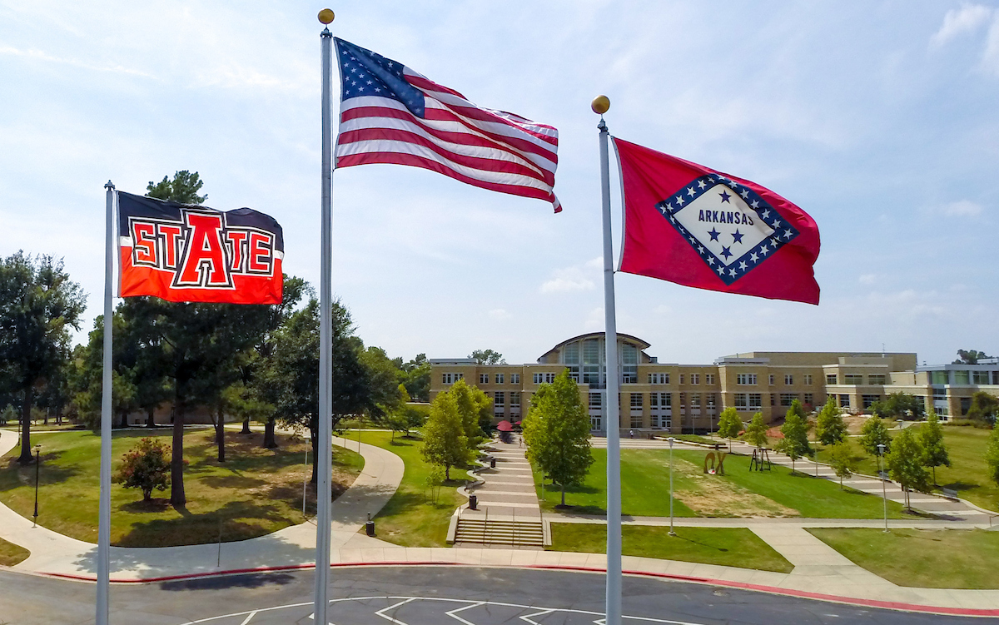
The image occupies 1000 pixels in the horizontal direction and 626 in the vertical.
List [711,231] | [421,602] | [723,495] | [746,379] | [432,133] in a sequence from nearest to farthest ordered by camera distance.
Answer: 1. [711,231]
2. [432,133]
3. [421,602]
4. [723,495]
5. [746,379]

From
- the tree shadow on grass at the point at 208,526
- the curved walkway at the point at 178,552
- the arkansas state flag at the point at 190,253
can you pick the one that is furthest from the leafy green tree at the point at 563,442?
the arkansas state flag at the point at 190,253

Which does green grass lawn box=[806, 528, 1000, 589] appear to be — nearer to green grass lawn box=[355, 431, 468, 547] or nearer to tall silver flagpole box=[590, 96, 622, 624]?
green grass lawn box=[355, 431, 468, 547]

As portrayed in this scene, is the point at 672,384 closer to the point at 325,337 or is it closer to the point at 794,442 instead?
the point at 794,442

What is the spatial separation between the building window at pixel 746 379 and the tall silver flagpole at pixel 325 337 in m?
87.1

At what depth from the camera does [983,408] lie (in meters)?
66.9

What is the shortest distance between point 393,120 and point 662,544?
2576 centimetres

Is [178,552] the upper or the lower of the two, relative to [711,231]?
lower

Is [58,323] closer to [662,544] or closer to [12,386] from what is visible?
[12,386]

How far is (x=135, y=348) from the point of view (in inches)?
1236

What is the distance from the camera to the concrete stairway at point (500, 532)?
29.9 meters

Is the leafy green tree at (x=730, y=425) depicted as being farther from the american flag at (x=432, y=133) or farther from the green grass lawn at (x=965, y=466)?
the american flag at (x=432, y=133)

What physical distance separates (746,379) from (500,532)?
68067mm

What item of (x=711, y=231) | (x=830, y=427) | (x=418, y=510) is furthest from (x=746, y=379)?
(x=711, y=231)

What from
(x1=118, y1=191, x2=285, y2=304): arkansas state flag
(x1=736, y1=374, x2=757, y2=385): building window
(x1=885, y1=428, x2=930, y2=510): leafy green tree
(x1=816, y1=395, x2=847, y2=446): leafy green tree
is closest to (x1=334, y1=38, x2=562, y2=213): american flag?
(x1=118, y1=191, x2=285, y2=304): arkansas state flag
